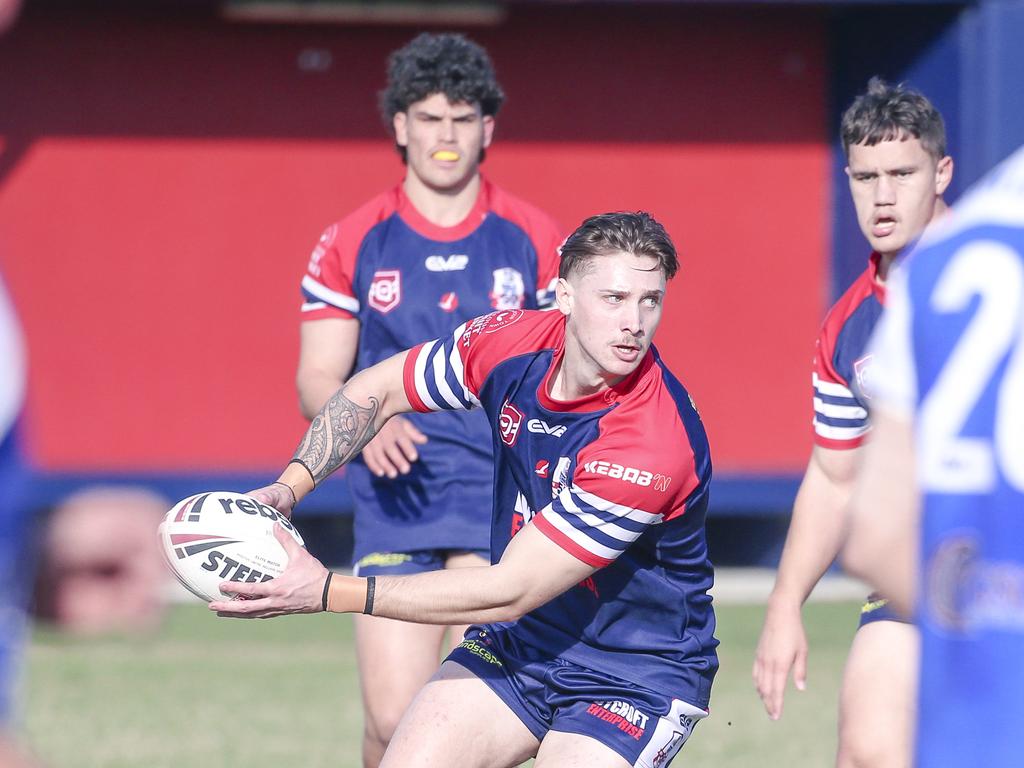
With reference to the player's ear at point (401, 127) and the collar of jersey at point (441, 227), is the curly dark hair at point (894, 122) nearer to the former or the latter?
the collar of jersey at point (441, 227)

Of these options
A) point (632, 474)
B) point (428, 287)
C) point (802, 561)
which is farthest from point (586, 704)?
point (428, 287)

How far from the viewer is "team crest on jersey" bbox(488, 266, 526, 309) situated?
17.7 feet

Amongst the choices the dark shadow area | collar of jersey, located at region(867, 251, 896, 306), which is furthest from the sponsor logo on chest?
the dark shadow area

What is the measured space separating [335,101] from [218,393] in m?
2.15

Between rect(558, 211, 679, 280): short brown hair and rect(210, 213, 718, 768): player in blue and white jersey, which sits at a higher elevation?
rect(558, 211, 679, 280): short brown hair

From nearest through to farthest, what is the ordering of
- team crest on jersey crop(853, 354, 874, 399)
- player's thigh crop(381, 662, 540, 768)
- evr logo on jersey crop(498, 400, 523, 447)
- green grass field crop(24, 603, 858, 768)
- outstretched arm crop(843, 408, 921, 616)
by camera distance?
outstretched arm crop(843, 408, 921, 616) → player's thigh crop(381, 662, 540, 768) → evr logo on jersey crop(498, 400, 523, 447) → team crest on jersey crop(853, 354, 874, 399) → green grass field crop(24, 603, 858, 768)

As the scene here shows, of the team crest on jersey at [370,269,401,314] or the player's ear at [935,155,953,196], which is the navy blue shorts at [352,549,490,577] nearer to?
the team crest on jersey at [370,269,401,314]

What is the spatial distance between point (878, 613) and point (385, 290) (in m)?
2.00

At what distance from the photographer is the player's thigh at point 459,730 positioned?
4.06 m

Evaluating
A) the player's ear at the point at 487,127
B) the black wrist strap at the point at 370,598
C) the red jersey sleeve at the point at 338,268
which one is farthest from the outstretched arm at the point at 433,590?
the player's ear at the point at 487,127

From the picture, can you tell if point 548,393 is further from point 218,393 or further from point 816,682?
point 218,393

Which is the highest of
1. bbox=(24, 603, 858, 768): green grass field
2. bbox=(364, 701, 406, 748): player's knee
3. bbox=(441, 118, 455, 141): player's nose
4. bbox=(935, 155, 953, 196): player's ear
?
bbox=(441, 118, 455, 141): player's nose

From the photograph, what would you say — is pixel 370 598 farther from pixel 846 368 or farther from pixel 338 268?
pixel 338 268

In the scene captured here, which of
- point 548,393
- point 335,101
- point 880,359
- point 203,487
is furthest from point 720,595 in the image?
point 880,359
